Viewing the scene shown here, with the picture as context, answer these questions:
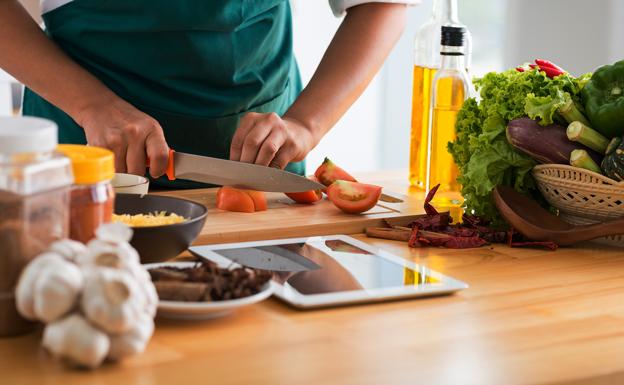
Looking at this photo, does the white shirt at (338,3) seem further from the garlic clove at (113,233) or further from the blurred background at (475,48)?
the blurred background at (475,48)

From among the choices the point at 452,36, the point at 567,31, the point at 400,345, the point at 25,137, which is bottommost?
the point at 400,345

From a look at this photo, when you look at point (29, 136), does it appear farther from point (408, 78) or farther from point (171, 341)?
point (408, 78)

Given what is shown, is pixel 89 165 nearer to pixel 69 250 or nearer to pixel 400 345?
pixel 69 250

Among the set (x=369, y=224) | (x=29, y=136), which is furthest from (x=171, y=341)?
(x=369, y=224)

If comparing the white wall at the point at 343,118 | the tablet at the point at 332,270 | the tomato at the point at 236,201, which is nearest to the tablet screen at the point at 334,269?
the tablet at the point at 332,270

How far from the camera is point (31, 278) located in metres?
0.87

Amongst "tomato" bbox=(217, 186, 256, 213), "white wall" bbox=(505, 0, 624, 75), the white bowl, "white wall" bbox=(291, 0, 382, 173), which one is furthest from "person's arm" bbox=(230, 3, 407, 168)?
"white wall" bbox=(505, 0, 624, 75)

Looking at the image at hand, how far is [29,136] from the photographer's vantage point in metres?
0.89

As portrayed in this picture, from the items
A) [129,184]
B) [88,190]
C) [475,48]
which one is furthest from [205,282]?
[475,48]

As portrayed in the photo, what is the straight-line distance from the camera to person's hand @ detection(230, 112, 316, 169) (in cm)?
168

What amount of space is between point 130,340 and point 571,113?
87cm

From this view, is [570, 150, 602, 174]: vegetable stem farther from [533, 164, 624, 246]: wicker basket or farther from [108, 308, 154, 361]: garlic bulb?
[108, 308, 154, 361]: garlic bulb

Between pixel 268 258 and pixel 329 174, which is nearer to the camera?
pixel 268 258

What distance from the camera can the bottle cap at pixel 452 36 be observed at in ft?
5.39
